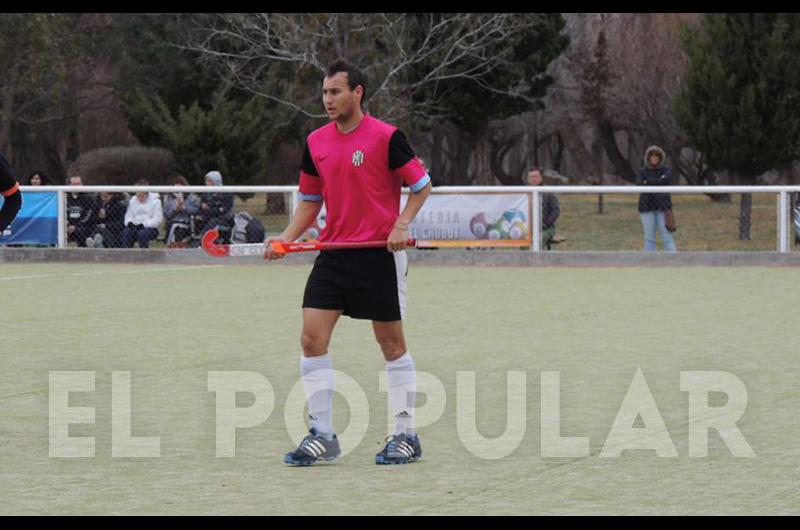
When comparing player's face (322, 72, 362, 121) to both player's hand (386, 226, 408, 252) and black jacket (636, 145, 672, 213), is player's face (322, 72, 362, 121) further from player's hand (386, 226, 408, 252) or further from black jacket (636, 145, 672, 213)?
black jacket (636, 145, 672, 213)

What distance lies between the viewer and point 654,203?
23094 mm

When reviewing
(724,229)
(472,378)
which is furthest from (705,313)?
(724,229)

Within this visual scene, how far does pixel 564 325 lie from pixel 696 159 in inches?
1502

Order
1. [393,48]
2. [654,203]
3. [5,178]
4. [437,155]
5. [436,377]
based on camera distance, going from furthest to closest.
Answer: [437,155] → [393,48] → [654,203] → [436,377] → [5,178]

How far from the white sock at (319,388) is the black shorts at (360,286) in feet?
0.85

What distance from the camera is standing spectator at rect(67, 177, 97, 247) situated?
24.3 meters

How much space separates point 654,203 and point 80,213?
8015 millimetres

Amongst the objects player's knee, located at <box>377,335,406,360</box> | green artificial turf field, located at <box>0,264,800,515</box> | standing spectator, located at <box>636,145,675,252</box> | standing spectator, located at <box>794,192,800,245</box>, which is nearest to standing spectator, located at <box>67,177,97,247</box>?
green artificial turf field, located at <box>0,264,800,515</box>

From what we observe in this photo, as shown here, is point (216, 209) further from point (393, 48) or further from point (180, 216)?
point (393, 48)

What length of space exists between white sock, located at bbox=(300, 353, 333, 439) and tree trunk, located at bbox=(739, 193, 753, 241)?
767 inches

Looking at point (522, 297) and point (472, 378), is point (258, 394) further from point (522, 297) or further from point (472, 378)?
point (522, 297)

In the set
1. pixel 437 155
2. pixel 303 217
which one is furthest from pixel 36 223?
pixel 437 155

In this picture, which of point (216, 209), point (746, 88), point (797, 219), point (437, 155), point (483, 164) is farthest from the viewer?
point (483, 164)

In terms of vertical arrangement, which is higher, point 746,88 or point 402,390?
point 746,88
